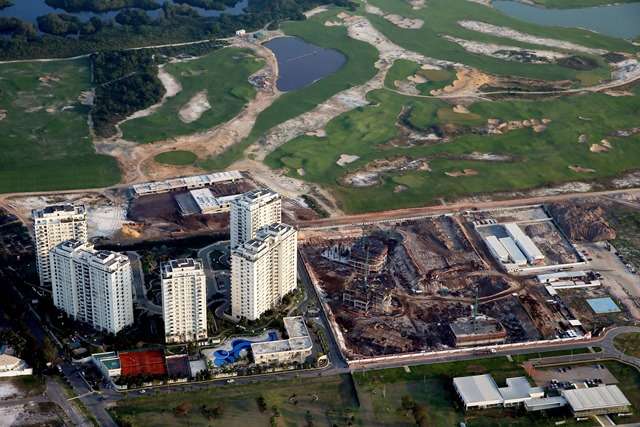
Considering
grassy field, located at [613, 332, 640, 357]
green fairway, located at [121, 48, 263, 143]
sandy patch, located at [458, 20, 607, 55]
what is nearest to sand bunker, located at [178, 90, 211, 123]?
green fairway, located at [121, 48, 263, 143]

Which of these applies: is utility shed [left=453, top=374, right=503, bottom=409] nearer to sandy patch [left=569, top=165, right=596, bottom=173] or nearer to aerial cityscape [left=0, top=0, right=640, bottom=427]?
aerial cityscape [left=0, top=0, right=640, bottom=427]

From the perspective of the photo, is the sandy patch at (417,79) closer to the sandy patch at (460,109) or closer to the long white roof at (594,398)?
the sandy patch at (460,109)

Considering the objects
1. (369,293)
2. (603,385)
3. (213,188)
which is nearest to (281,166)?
(213,188)

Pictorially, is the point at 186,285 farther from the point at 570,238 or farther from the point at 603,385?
the point at 570,238

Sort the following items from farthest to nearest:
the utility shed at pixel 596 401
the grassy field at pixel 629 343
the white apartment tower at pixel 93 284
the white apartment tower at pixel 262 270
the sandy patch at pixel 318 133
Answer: the sandy patch at pixel 318 133 < the grassy field at pixel 629 343 < the white apartment tower at pixel 262 270 < the white apartment tower at pixel 93 284 < the utility shed at pixel 596 401

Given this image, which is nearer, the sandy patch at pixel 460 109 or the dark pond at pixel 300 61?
the sandy patch at pixel 460 109

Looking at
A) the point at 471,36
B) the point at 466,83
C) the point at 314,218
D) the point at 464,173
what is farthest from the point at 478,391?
the point at 471,36

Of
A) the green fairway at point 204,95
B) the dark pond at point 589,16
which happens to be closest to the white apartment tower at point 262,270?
the green fairway at point 204,95
